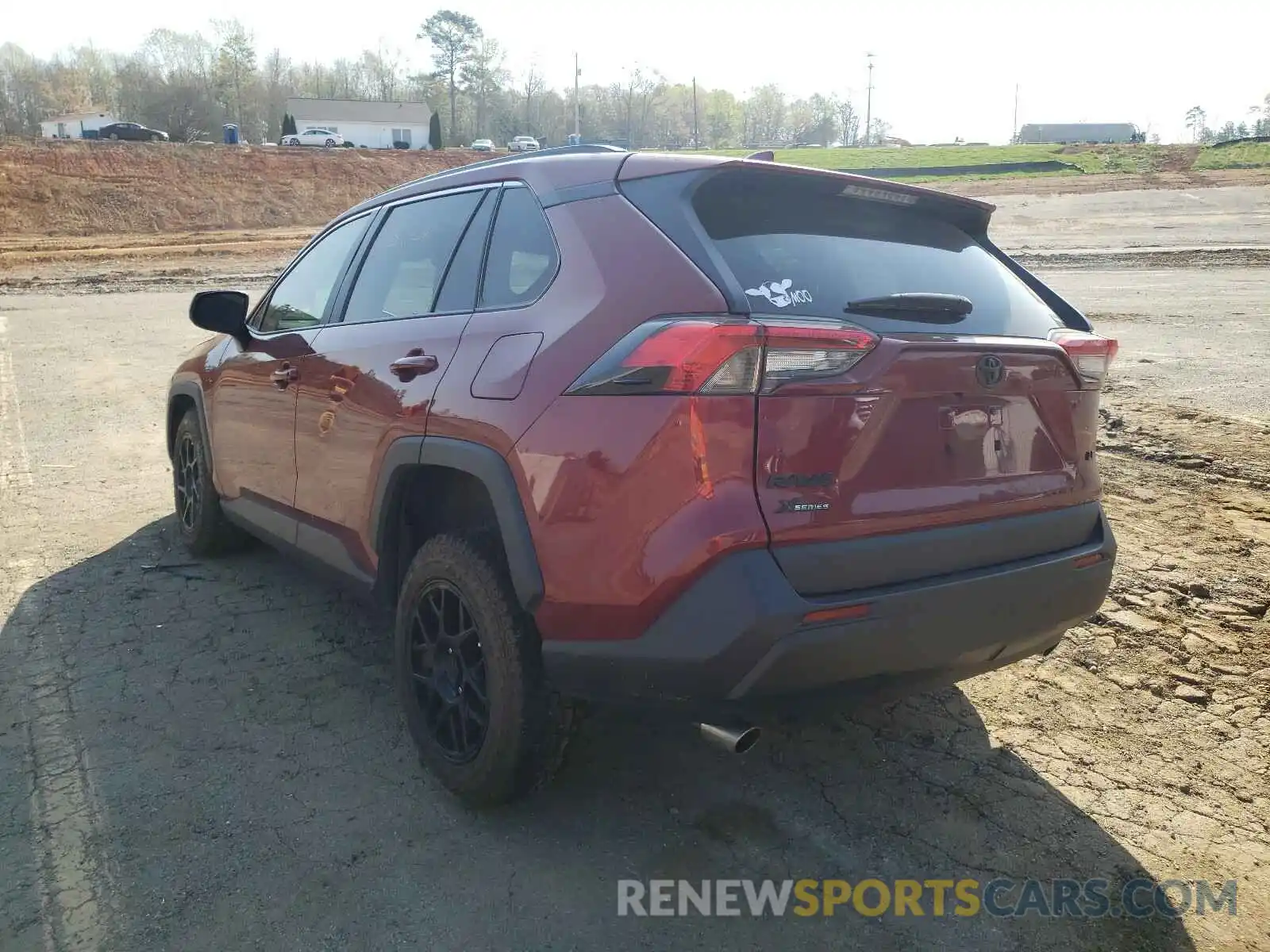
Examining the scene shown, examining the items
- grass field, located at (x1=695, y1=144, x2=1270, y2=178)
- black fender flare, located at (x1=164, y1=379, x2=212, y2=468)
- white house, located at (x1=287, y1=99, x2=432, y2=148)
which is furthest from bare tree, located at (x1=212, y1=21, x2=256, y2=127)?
black fender flare, located at (x1=164, y1=379, x2=212, y2=468)

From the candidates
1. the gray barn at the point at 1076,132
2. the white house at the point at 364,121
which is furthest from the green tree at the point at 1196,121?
the white house at the point at 364,121

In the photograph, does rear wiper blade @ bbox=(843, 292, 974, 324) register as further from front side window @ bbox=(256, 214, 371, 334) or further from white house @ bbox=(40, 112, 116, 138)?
white house @ bbox=(40, 112, 116, 138)

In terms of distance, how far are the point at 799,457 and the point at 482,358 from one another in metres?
1.03

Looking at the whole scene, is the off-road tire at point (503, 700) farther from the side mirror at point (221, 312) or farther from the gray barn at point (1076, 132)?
the gray barn at point (1076, 132)

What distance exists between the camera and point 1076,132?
9150cm

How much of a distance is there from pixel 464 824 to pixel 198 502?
3016 mm

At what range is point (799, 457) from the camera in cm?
234

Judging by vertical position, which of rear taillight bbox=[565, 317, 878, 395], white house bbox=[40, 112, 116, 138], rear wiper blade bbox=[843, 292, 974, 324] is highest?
white house bbox=[40, 112, 116, 138]

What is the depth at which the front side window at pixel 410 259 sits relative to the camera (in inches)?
134

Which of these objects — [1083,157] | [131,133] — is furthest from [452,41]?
[1083,157]

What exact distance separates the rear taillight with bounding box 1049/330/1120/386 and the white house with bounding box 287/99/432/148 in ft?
290

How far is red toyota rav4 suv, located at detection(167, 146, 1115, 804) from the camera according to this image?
2326 mm

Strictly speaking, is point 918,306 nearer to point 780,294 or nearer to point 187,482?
point 780,294

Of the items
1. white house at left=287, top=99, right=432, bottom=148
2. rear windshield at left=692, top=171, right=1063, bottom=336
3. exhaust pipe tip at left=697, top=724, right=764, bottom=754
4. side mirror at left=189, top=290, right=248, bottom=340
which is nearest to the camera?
exhaust pipe tip at left=697, top=724, right=764, bottom=754
